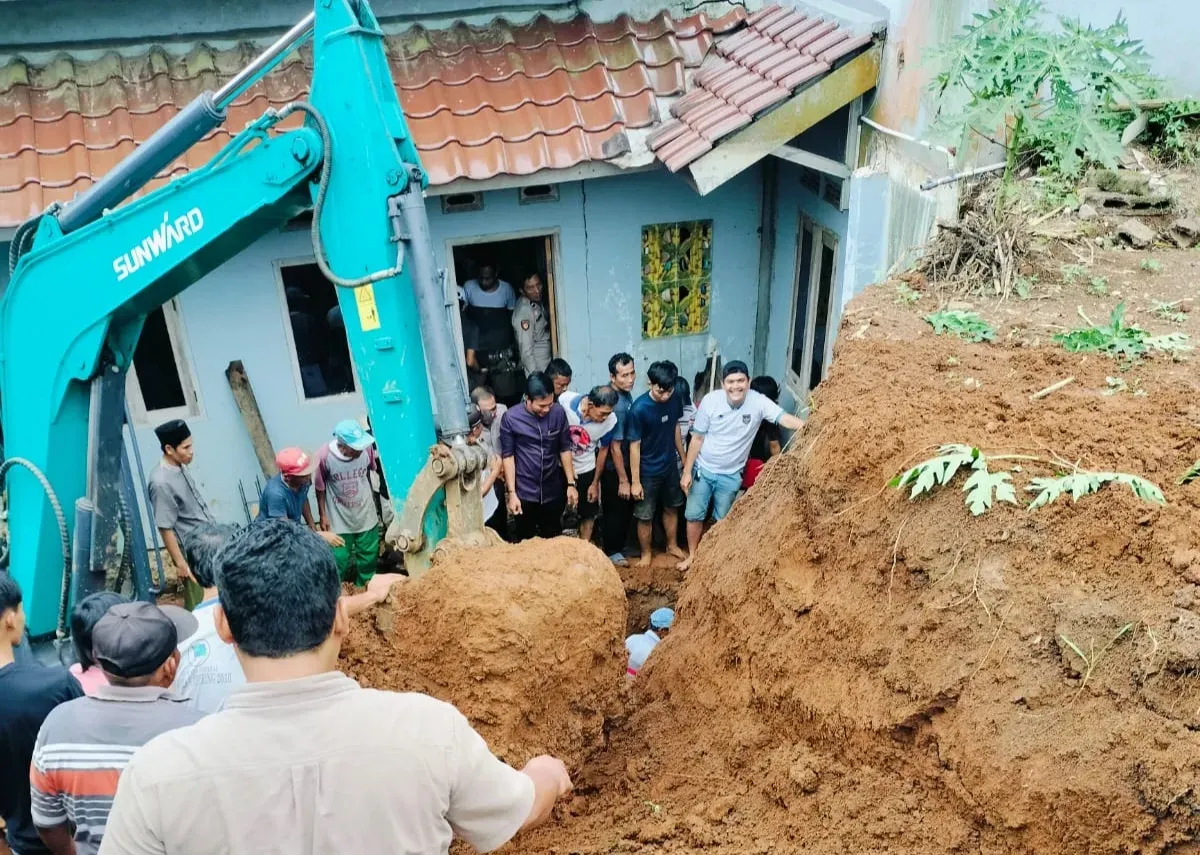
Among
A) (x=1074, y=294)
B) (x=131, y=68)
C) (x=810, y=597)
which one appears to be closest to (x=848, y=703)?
(x=810, y=597)

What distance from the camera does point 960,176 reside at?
16.4ft

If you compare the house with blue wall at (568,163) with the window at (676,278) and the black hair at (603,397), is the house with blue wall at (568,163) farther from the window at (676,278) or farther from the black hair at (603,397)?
the black hair at (603,397)

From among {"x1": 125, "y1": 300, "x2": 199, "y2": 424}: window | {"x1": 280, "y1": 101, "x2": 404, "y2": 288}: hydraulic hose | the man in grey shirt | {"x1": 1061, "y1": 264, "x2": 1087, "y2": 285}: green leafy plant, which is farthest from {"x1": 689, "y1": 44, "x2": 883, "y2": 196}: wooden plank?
{"x1": 125, "y1": 300, "x2": 199, "y2": 424}: window

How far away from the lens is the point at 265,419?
7.27 meters

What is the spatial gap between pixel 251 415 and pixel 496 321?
84.4 inches

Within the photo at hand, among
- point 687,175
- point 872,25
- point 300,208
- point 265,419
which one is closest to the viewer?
point 300,208

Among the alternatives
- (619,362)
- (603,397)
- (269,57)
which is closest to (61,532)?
(269,57)

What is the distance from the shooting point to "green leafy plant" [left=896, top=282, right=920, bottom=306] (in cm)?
441

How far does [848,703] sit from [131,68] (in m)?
6.44

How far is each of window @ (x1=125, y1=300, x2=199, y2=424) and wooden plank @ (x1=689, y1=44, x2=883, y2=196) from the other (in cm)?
416

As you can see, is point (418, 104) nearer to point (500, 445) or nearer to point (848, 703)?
point (500, 445)

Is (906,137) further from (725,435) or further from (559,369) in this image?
(559,369)

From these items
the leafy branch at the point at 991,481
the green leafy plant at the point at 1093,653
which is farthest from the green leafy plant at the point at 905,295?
the green leafy plant at the point at 1093,653

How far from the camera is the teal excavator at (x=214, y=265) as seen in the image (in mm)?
3455
